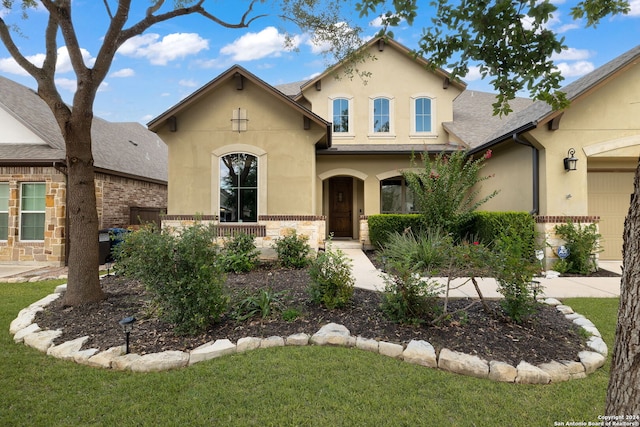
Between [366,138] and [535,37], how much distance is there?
10.8m

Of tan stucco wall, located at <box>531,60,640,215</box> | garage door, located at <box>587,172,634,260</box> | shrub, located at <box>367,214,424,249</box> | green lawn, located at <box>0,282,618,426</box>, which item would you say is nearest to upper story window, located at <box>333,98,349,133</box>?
shrub, located at <box>367,214,424,249</box>

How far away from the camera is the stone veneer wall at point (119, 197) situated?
1157 centimetres

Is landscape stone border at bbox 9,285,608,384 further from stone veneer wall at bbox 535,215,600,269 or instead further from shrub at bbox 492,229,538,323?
stone veneer wall at bbox 535,215,600,269

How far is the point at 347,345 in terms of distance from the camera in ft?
12.6

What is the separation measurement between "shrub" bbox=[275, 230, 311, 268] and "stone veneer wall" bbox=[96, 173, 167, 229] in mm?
7033

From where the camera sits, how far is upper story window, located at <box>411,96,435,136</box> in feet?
44.6

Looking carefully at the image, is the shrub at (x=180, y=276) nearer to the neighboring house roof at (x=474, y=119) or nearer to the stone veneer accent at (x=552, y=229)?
the stone veneer accent at (x=552, y=229)

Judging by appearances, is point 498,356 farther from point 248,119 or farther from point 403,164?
point 403,164

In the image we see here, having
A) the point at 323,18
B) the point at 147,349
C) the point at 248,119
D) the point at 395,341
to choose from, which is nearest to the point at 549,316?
the point at 395,341

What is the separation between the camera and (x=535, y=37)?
2.83 m

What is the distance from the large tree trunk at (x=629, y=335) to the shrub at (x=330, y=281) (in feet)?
10.7

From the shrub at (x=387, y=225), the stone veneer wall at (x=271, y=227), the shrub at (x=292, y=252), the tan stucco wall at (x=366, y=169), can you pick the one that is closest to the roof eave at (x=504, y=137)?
the tan stucco wall at (x=366, y=169)

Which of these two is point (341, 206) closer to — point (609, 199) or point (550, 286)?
point (550, 286)

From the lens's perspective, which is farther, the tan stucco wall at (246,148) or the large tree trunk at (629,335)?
the tan stucco wall at (246,148)
